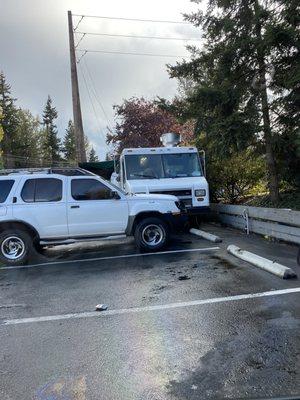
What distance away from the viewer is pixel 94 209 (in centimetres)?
1073

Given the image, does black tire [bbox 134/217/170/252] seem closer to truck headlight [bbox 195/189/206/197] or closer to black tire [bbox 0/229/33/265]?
black tire [bbox 0/229/33/265]

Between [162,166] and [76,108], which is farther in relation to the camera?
[76,108]

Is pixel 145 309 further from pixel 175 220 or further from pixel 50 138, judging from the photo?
pixel 50 138

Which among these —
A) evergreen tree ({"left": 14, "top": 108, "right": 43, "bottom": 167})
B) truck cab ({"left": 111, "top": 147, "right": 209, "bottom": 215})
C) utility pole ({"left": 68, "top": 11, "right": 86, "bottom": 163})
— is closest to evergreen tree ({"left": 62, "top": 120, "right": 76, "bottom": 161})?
evergreen tree ({"left": 14, "top": 108, "right": 43, "bottom": 167})

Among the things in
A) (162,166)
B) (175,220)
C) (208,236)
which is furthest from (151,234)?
(162,166)

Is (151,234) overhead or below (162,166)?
below

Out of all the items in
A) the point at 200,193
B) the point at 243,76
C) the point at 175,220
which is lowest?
the point at 175,220

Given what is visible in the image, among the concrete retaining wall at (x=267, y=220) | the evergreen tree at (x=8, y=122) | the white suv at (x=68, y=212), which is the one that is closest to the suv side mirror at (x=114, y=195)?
the white suv at (x=68, y=212)

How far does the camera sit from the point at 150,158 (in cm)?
1465

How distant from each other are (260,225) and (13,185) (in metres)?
6.28

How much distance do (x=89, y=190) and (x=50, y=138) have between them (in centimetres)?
8391

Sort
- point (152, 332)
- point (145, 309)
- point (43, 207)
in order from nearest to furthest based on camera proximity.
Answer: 1. point (152, 332)
2. point (145, 309)
3. point (43, 207)

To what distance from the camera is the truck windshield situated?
1438cm

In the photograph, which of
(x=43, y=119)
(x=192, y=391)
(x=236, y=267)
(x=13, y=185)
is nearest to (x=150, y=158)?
(x=13, y=185)
